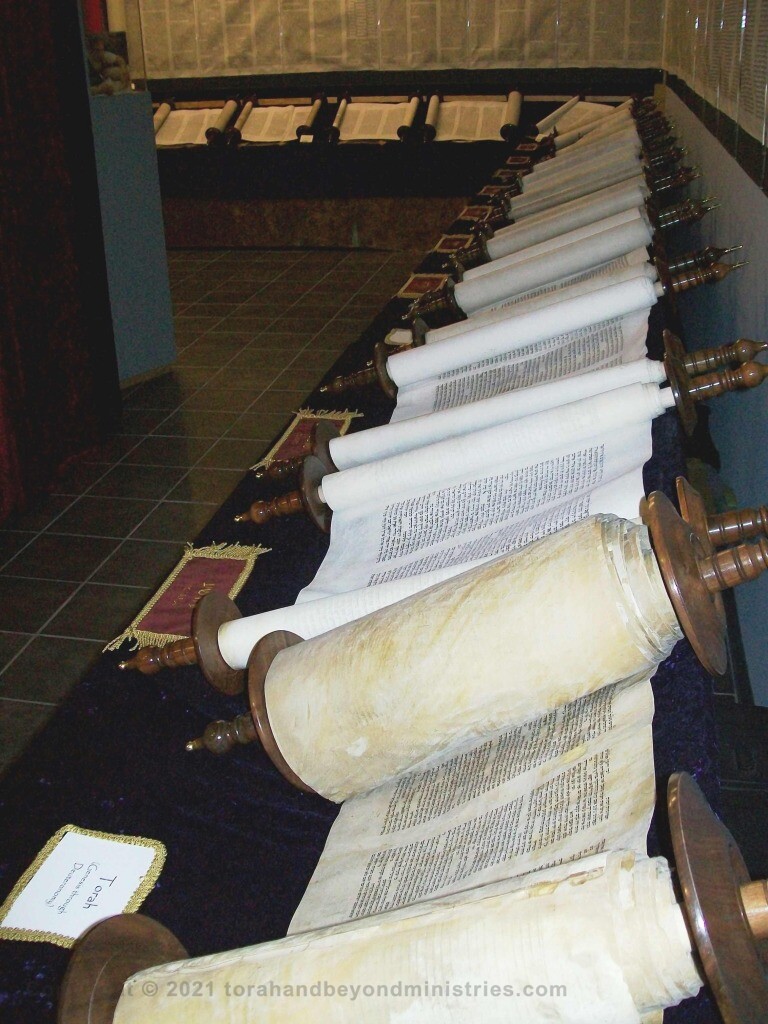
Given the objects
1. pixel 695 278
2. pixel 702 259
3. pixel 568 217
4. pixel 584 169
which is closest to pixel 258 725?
pixel 695 278

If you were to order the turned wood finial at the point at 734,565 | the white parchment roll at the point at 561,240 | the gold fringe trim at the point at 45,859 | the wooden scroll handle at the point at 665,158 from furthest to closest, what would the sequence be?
the wooden scroll handle at the point at 665,158
the white parchment roll at the point at 561,240
the gold fringe trim at the point at 45,859
the turned wood finial at the point at 734,565

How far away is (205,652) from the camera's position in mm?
1626

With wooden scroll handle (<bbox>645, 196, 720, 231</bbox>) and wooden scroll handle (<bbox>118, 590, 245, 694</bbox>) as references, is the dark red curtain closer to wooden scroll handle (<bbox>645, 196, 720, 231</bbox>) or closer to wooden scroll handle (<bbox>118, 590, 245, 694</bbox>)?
wooden scroll handle (<bbox>645, 196, 720, 231</bbox>)

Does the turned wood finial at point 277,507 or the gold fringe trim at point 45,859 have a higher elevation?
the turned wood finial at point 277,507

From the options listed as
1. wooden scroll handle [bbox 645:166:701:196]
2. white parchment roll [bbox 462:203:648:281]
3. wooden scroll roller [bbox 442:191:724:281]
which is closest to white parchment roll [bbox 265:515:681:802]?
wooden scroll roller [bbox 442:191:724:281]

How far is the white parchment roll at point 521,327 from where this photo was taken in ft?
8.21

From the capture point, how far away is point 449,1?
7961 millimetres

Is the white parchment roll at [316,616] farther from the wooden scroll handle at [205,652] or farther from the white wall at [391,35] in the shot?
the white wall at [391,35]

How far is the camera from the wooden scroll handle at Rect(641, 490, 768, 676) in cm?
116

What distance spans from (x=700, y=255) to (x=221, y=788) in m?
2.10

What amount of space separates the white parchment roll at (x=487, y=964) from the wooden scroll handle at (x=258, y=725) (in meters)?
0.37

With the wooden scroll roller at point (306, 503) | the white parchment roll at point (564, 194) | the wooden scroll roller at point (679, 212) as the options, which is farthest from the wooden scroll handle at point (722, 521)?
the white parchment roll at point (564, 194)

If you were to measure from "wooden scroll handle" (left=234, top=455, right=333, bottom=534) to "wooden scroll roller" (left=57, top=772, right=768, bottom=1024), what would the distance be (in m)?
1.06

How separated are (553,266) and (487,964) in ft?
8.14
